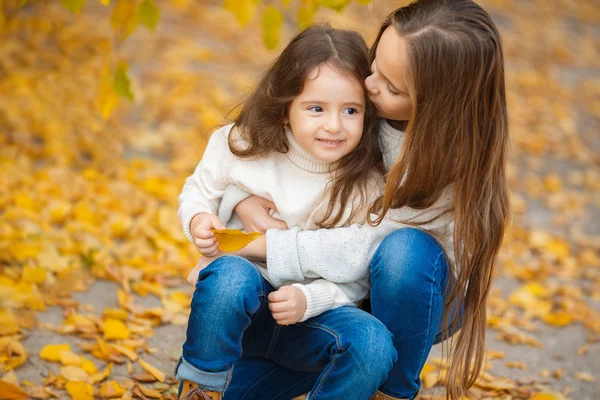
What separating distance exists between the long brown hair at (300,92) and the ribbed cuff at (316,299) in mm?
192

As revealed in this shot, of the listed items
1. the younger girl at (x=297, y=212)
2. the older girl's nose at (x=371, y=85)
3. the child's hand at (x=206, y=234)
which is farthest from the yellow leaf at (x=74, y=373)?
the older girl's nose at (x=371, y=85)

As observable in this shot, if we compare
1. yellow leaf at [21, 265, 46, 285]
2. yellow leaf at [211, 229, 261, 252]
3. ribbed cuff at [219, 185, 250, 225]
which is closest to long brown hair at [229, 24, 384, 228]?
ribbed cuff at [219, 185, 250, 225]

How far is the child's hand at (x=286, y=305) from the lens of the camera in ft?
5.57

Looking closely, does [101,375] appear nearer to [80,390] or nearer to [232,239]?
[80,390]

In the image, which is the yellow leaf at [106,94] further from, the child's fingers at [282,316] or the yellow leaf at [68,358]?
the child's fingers at [282,316]

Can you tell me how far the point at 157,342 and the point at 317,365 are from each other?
2.54 ft

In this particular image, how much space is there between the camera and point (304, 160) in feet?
6.38

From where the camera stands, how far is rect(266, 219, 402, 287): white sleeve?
1.84 metres

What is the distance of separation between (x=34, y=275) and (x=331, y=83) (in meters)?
1.38

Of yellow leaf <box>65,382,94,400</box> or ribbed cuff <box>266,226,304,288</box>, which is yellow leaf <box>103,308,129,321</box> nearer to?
yellow leaf <box>65,382,94,400</box>

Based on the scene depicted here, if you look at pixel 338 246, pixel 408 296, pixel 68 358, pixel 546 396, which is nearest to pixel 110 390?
pixel 68 358

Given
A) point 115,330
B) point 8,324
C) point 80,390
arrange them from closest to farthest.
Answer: point 80,390 → point 8,324 → point 115,330

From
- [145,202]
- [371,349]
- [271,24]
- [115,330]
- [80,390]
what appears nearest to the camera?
[371,349]

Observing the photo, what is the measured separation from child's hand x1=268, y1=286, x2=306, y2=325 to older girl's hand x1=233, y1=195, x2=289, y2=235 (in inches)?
10.3
